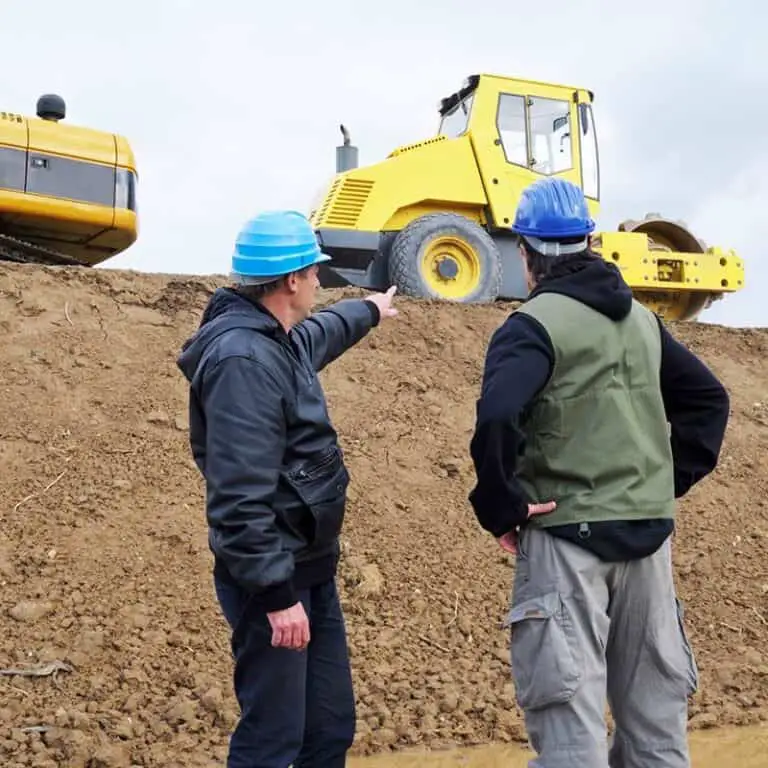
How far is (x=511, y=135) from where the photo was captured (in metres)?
11.8

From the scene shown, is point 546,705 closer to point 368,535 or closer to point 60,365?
point 368,535

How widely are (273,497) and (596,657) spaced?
995 millimetres

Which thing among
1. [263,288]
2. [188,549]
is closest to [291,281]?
[263,288]

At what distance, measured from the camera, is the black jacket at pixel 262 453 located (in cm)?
275

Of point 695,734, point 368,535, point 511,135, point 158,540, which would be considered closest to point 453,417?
point 368,535

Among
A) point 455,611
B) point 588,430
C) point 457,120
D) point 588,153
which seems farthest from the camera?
point 457,120

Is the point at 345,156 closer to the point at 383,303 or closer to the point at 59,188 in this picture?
the point at 59,188

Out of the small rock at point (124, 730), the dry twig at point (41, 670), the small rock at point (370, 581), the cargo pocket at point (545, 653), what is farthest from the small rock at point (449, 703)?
the cargo pocket at point (545, 653)

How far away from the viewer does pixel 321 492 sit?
9.78ft

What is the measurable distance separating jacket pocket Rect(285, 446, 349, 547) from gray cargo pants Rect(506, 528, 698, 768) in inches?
21.8

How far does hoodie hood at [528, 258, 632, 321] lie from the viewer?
295 centimetres

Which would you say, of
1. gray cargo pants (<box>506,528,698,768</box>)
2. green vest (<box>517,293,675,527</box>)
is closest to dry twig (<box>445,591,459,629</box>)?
gray cargo pants (<box>506,528,698,768</box>)

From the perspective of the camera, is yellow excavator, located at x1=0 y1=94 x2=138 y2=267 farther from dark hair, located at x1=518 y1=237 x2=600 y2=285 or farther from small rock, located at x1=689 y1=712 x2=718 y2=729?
dark hair, located at x1=518 y1=237 x2=600 y2=285

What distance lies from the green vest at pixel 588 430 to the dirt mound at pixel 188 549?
253cm
